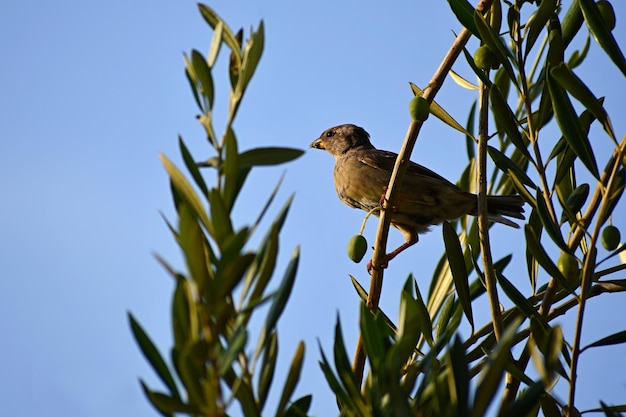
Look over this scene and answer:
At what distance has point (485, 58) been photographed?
312cm

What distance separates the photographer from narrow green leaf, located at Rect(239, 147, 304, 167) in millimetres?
1965

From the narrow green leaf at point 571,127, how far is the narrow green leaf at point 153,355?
1391 mm

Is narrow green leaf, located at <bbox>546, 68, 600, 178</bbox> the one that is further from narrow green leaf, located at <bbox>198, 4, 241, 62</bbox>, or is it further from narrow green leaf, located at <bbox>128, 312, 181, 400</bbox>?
narrow green leaf, located at <bbox>128, 312, 181, 400</bbox>

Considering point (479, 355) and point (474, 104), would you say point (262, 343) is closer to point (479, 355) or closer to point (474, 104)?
point (479, 355)

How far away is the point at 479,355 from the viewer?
3.23m

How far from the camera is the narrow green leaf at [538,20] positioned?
3.08 metres

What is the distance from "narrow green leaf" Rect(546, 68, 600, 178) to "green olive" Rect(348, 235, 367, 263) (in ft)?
4.19

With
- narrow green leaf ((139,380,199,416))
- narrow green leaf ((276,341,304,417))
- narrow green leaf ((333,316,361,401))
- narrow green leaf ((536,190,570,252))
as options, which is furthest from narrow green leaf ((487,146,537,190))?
narrow green leaf ((139,380,199,416))

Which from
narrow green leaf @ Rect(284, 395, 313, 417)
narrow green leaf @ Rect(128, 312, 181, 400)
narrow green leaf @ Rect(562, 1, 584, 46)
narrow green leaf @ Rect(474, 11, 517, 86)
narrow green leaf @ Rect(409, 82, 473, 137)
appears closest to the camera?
narrow green leaf @ Rect(128, 312, 181, 400)

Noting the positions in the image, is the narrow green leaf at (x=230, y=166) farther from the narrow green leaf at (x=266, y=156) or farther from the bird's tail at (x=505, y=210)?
the bird's tail at (x=505, y=210)

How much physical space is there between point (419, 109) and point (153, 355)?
5.12ft

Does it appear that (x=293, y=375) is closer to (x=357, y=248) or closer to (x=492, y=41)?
(x=492, y=41)

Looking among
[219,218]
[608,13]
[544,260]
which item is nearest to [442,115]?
[608,13]

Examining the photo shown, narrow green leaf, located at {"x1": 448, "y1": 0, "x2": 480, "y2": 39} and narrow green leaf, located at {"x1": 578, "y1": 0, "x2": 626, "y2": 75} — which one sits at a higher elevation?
narrow green leaf, located at {"x1": 448, "y1": 0, "x2": 480, "y2": 39}
